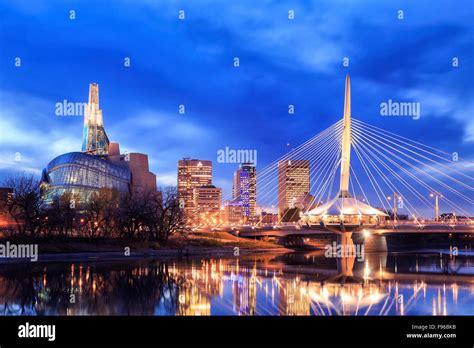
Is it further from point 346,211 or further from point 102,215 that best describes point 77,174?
point 346,211

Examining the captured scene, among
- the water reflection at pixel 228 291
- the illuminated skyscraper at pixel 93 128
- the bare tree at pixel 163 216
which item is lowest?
the water reflection at pixel 228 291

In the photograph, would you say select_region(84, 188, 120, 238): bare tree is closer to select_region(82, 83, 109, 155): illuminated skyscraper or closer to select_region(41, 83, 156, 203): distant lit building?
select_region(41, 83, 156, 203): distant lit building

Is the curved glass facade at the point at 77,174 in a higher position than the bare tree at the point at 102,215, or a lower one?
higher

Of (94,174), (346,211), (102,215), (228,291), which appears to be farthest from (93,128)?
(228,291)

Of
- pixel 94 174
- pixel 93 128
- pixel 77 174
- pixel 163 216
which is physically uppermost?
pixel 93 128

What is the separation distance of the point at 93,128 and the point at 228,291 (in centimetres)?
17281

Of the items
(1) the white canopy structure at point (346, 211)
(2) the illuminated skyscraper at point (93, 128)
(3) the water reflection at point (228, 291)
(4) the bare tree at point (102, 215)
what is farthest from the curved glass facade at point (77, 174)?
(3) the water reflection at point (228, 291)

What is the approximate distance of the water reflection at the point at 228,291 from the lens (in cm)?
2384

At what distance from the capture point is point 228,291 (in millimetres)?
29750

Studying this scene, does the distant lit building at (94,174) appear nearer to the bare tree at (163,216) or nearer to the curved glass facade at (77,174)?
the curved glass facade at (77,174)

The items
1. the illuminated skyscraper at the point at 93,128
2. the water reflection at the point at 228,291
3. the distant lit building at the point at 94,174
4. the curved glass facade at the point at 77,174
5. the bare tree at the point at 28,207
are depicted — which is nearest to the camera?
the water reflection at the point at 228,291

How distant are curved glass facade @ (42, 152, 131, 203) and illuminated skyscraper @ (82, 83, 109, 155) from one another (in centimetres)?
5887

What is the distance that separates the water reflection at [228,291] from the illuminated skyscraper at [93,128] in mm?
152246

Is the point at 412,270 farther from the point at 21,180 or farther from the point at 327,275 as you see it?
the point at 21,180
